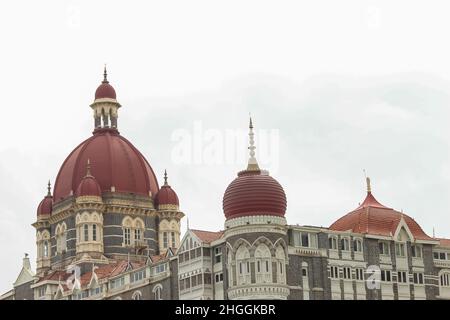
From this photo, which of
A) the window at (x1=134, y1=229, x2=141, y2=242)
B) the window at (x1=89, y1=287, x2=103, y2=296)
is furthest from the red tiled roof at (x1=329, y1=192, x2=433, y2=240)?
the window at (x1=134, y1=229, x2=141, y2=242)

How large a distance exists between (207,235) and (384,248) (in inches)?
606

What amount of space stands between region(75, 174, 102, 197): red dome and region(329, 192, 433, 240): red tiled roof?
2830cm

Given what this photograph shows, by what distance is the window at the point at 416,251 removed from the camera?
336 feet

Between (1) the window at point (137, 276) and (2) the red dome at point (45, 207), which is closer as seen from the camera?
(1) the window at point (137, 276)

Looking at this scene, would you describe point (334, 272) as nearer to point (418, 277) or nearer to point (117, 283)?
point (418, 277)

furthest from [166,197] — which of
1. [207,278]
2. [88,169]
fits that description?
[207,278]

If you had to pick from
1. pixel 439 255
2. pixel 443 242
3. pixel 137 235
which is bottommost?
pixel 439 255

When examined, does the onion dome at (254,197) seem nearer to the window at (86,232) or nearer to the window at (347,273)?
the window at (347,273)

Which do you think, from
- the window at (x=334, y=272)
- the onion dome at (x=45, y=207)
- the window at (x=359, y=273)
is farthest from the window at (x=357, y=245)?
the onion dome at (x=45, y=207)

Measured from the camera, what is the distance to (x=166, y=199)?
414 ft

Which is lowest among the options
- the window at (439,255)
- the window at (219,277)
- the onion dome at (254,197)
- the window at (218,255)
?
the window at (219,277)

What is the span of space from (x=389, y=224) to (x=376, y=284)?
19.0 feet

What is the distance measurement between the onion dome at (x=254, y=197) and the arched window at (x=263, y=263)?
287cm
